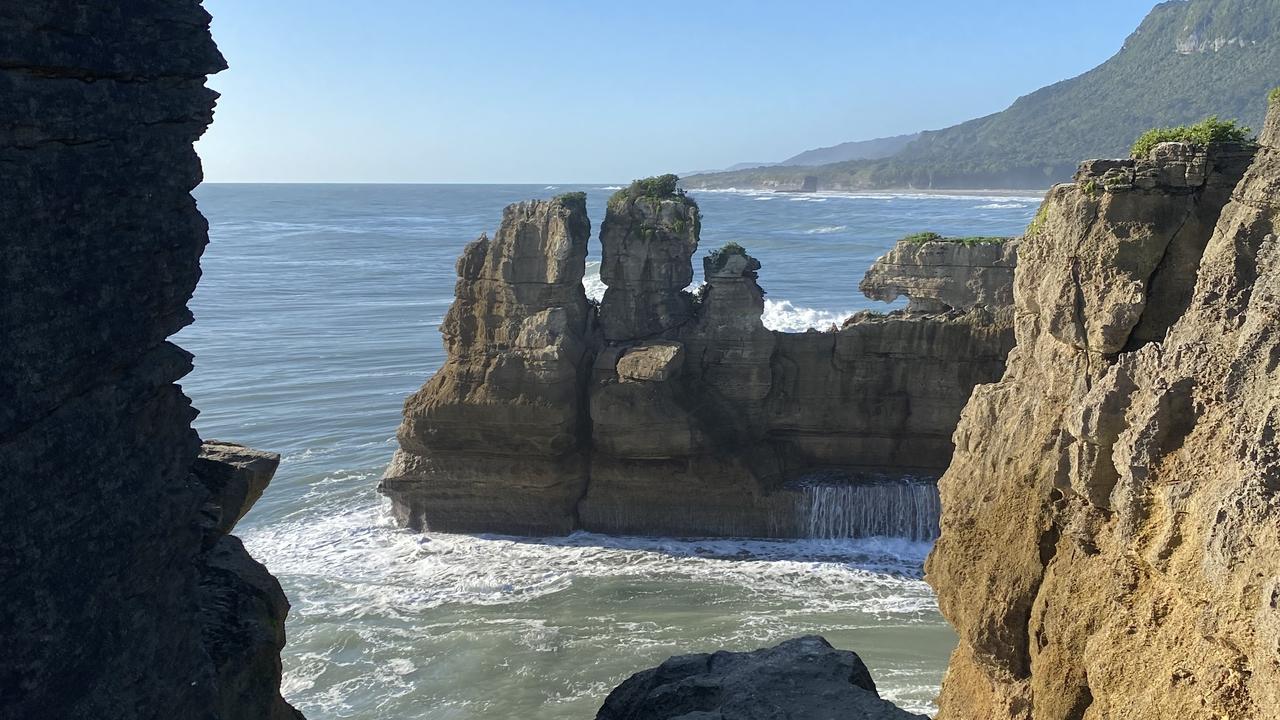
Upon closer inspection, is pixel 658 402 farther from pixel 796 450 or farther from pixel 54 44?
pixel 54 44

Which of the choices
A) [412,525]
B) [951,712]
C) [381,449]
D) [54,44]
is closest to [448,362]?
[412,525]

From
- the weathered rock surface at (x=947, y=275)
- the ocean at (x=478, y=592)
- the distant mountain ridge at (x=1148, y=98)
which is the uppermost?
the distant mountain ridge at (x=1148, y=98)

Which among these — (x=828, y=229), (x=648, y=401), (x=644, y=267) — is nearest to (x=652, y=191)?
(x=644, y=267)

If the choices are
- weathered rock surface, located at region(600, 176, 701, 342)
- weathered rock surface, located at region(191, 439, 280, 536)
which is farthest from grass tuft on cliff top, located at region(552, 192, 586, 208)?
weathered rock surface, located at region(191, 439, 280, 536)

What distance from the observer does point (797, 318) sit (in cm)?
4175

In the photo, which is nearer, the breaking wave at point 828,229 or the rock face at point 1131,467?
the rock face at point 1131,467

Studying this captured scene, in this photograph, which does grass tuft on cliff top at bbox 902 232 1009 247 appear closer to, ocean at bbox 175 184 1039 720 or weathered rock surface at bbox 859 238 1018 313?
weathered rock surface at bbox 859 238 1018 313

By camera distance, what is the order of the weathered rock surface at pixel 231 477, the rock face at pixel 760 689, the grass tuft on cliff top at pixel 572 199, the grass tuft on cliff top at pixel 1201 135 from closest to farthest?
the rock face at pixel 760 689 → the weathered rock surface at pixel 231 477 → the grass tuft on cliff top at pixel 1201 135 → the grass tuft on cliff top at pixel 572 199

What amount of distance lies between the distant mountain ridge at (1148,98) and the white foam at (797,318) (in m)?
119

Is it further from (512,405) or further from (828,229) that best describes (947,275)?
(828,229)

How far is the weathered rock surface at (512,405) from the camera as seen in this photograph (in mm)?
23484

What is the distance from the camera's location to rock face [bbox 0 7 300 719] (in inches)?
223

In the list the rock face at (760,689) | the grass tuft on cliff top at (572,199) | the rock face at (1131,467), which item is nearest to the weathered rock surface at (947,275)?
the grass tuft on cliff top at (572,199)

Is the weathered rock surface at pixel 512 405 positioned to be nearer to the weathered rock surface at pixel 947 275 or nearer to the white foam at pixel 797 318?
the weathered rock surface at pixel 947 275
